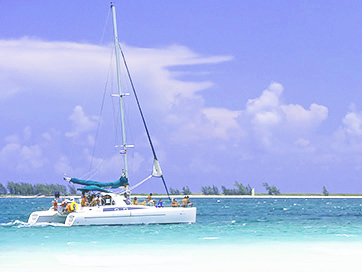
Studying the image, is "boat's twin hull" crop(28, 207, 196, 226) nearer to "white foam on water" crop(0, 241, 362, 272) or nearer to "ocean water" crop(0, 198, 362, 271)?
"ocean water" crop(0, 198, 362, 271)

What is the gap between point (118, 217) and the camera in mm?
45219

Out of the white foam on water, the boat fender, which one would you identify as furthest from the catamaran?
the white foam on water

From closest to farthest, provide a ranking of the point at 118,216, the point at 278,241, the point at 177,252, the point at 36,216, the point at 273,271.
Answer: the point at 273,271 < the point at 177,252 < the point at 278,241 < the point at 118,216 < the point at 36,216

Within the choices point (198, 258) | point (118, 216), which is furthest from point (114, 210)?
point (198, 258)

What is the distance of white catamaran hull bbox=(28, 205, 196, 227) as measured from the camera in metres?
44.9

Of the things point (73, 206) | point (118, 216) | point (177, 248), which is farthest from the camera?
point (73, 206)

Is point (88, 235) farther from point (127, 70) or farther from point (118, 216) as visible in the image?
point (127, 70)

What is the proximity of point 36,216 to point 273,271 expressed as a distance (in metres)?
27.1

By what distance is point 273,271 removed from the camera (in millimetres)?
25375

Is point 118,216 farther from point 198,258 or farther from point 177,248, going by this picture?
point 198,258

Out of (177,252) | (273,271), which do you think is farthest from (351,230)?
(273,271)

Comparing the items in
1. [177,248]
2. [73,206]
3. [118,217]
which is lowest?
[177,248]

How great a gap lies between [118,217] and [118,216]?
0.10 metres

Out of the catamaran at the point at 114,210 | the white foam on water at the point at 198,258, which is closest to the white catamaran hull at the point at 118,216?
the catamaran at the point at 114,210
